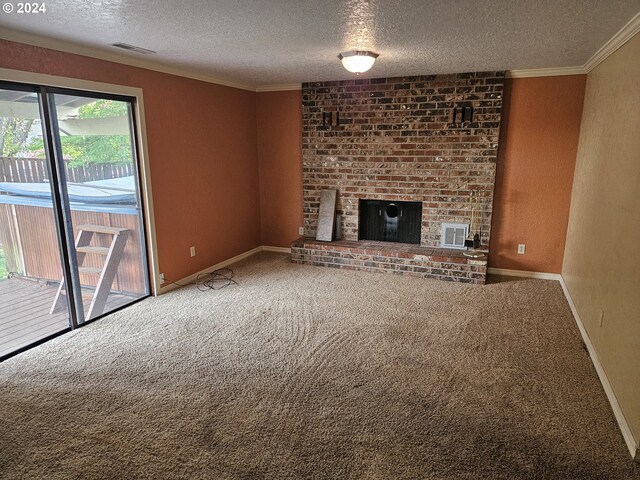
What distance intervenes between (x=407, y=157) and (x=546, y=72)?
164cm

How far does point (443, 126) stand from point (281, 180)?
224cm

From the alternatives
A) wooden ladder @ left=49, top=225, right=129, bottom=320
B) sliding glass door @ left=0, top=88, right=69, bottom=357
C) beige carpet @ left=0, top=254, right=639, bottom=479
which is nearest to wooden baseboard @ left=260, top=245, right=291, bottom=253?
beige carpet @ left=0, top=254, right=639, bottom=479

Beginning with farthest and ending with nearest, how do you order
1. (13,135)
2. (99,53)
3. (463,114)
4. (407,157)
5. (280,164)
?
1. (280,164)
2. (407,157)
3. (463,114)
4. (99,53)
5. (13,135)

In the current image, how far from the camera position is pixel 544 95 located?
427 centimetres

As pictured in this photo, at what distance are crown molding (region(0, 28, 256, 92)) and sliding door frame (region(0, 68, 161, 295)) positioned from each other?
7.9 inches

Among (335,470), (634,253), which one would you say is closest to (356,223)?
(634,253)

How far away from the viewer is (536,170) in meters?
4.44

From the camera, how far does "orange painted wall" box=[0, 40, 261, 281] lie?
3541mm

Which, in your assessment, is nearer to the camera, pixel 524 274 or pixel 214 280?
pixel 214 280

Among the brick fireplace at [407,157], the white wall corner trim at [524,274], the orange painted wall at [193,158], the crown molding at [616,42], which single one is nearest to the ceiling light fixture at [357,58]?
the brick fireplace at [407,157]

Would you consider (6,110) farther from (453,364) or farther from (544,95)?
(544,95)

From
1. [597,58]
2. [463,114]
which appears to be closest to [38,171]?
[463,114]

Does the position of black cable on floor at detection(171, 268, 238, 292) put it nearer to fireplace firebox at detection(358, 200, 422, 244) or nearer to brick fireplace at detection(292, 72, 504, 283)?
brick fireplace at detection(292, 72, 504, 283)

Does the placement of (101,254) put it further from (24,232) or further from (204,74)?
(204,74)
